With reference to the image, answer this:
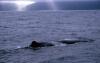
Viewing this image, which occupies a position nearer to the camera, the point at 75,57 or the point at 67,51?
the point at 75,57

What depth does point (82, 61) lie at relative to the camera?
22.3m

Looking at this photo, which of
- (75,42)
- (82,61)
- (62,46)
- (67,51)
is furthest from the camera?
(75,42)

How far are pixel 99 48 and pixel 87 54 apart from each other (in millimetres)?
2763

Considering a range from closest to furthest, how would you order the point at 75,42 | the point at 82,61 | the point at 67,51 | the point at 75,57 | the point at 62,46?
the point at 82,61 → the point at 75,57 → the point at 67,51 → the point at 62,46 → the point at 75,42

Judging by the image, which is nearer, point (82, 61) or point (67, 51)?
point (82, 61)

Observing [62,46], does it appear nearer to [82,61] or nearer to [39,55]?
[39,55]

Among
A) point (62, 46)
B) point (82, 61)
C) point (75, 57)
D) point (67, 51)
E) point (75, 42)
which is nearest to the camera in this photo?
point (82, 61)

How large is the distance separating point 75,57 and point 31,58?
353 cm

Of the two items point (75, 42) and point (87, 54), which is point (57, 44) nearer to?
point (75, 42)

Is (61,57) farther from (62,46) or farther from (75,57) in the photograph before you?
(62,46)

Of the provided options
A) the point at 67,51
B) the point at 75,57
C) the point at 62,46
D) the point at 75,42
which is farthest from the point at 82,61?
the point at 75,42

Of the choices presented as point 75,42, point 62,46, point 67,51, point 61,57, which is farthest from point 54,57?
point 75,42

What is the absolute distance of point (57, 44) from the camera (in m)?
29.4

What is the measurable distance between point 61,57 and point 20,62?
344cm
